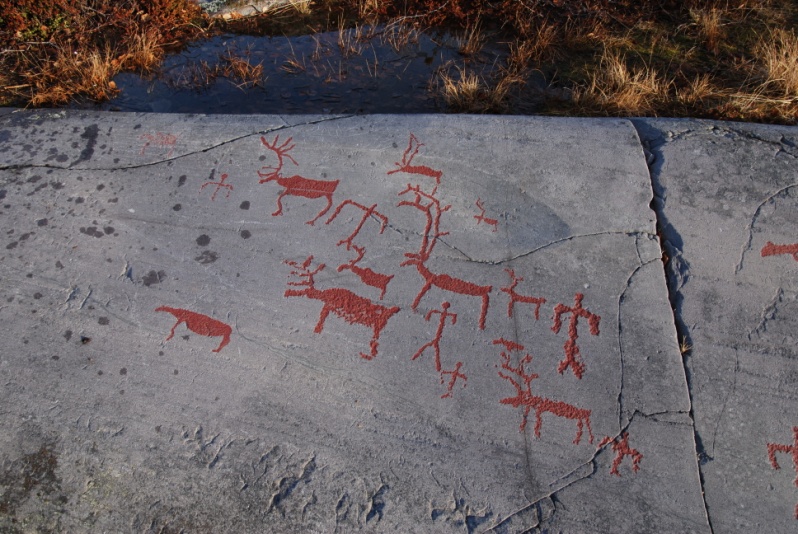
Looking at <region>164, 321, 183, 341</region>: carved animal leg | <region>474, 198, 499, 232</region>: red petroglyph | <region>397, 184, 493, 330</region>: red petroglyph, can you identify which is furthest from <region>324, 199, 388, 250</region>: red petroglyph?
<region>164, 321, 183, 341</region>: carved animal leg

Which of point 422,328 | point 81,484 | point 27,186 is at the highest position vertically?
point 27,186

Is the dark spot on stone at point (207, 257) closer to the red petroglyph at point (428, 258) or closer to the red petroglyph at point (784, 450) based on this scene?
the red petroglyph at point (428, 258)

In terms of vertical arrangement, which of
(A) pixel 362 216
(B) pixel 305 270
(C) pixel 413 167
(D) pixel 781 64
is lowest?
(B) pixel 305 270

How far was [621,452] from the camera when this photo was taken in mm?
2561

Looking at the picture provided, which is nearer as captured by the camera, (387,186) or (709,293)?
(709,293)

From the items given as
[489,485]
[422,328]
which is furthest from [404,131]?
[489,485]

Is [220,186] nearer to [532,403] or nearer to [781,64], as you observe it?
[532,403]

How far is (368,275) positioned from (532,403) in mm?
1099

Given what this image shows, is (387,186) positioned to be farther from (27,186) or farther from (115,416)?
(27,186)

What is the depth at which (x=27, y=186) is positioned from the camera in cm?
357

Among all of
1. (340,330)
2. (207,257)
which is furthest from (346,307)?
(207,257)

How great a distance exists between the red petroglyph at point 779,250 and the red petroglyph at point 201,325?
2.92 m

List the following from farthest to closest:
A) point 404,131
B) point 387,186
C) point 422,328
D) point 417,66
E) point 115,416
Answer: point 417,66 → point 404,131 → point 387,186 → point 422,328 → point 115,416

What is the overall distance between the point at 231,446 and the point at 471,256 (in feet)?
5.16
